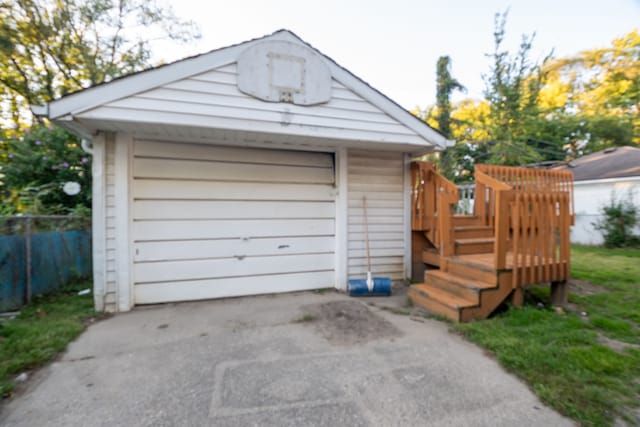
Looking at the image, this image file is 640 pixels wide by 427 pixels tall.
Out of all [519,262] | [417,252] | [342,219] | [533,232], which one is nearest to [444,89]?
[417,252]

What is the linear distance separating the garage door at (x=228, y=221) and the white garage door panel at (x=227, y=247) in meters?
0.01

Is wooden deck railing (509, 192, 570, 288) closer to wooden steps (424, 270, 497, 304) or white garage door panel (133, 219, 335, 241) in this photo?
wooden steps (424, 270, 497, 304)

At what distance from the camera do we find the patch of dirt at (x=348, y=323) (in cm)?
262

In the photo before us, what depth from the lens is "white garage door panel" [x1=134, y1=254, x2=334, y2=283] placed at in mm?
3508

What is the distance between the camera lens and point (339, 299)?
374cm

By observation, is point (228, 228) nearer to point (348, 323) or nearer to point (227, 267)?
point (227, 267)

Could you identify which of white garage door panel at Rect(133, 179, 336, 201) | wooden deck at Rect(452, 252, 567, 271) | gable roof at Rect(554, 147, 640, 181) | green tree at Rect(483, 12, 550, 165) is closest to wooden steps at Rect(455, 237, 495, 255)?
wooden deck at Rect(452, 252, 567, 271)

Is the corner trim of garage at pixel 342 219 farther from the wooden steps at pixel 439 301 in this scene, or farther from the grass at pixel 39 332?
the grass at pixel 39 332

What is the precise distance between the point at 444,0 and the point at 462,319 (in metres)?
9.04

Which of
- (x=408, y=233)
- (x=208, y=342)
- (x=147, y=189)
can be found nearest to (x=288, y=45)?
(x=147, y=189)

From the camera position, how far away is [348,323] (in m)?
2.93

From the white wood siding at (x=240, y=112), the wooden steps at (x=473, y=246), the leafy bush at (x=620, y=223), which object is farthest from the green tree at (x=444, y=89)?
the white wood siding at (x=240, y=112)

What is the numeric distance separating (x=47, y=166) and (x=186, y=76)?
540 centimetres

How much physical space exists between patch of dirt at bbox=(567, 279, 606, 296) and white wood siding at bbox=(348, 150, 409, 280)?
2497mm
